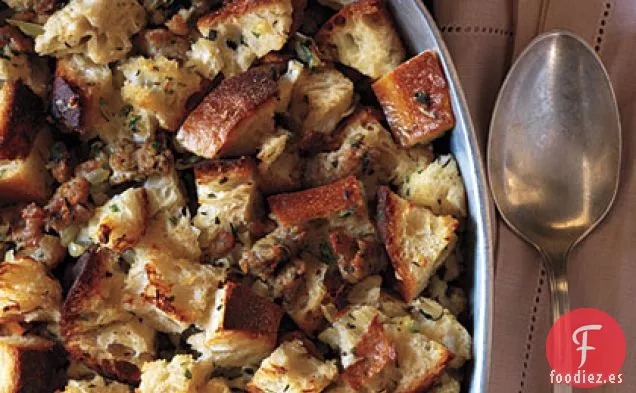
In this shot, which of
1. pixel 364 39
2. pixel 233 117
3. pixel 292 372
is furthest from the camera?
pixel 364 39

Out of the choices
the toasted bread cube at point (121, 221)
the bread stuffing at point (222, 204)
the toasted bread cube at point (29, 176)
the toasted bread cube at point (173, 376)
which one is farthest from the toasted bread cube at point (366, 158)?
the toasted bread cube at point (29, 176)

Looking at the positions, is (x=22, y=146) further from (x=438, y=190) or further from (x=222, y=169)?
(x=438, y=190)

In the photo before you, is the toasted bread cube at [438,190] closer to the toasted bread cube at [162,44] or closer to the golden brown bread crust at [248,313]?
the golden brown bread crust at [248,313]

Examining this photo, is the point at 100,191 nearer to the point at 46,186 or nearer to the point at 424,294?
the point at 46,186

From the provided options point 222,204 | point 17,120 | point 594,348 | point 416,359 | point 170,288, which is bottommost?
point 594,348

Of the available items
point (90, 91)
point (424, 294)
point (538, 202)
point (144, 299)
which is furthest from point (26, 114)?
point (538, 202)

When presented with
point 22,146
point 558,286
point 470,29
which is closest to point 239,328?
point 22,146

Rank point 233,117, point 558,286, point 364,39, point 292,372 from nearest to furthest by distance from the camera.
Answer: point 292,372 < point 233,117 < point 364,39 < point 558,286

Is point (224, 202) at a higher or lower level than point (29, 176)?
lower
